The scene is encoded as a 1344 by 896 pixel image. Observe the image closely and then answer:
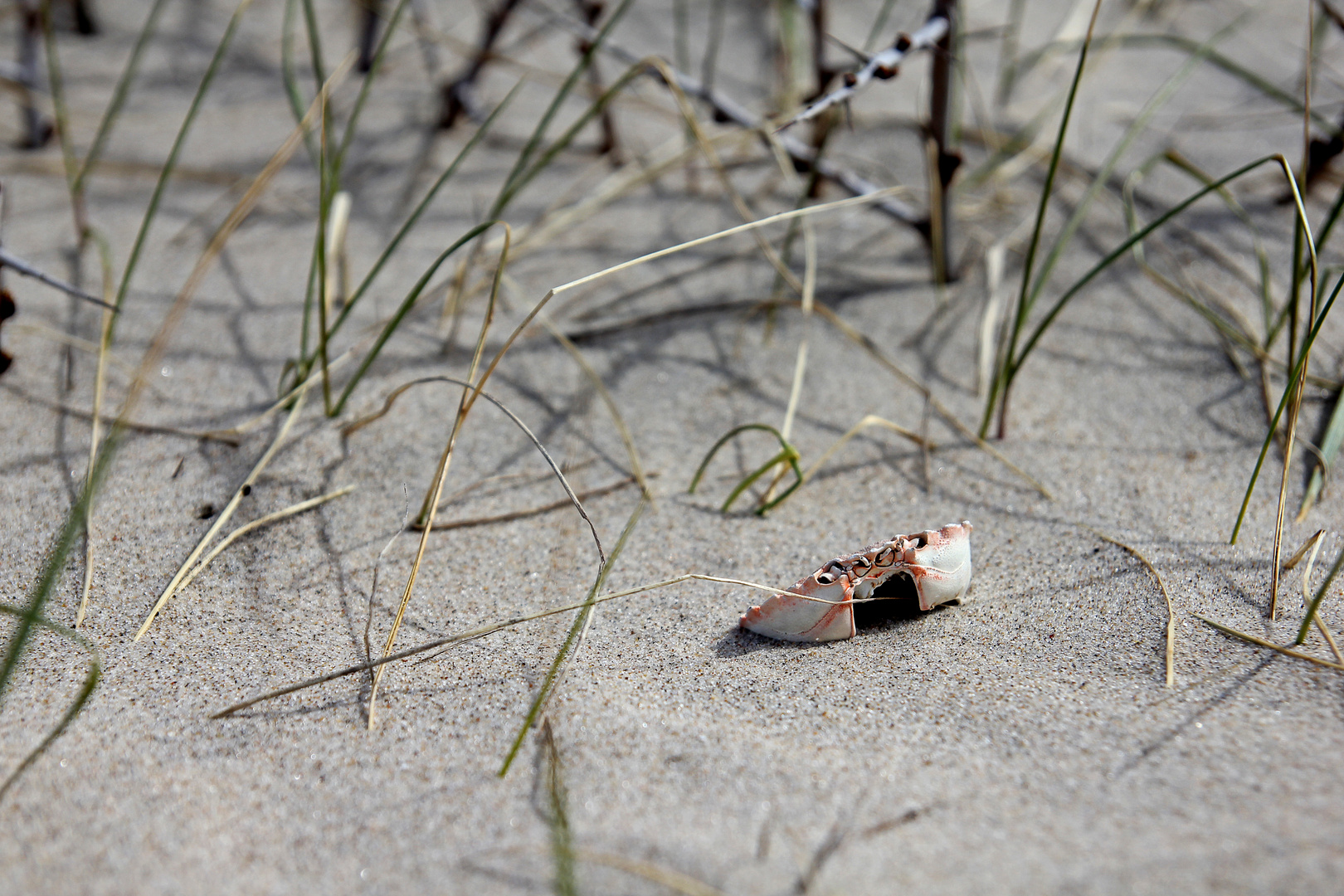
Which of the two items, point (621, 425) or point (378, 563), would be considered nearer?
point (378, 563)

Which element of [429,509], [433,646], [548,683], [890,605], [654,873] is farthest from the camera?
[429,509]

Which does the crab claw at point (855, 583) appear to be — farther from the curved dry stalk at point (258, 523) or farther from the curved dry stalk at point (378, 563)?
the curved dry stalk at point (258, 523)

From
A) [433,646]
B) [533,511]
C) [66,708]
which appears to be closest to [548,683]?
[433,646]

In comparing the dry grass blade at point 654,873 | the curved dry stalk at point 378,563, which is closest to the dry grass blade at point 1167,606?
the dry grass blade at point 654,873

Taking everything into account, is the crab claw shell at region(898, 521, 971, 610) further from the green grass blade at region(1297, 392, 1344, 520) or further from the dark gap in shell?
the green grass blade at region(1297, 392, 1344, 520)

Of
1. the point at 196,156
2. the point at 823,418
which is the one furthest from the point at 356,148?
the point at 823,418

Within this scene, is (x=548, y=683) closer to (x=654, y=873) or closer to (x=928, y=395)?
(x=654, y=873)
